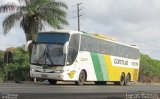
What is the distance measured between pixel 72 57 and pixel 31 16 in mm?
12703

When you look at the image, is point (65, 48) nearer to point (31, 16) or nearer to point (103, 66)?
point (103, 66)

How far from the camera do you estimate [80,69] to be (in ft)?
113

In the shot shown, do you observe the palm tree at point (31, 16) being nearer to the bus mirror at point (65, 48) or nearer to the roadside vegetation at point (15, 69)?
the roadside vegetation at point (15, 69)

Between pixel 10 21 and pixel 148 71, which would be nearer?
pixel 10 21

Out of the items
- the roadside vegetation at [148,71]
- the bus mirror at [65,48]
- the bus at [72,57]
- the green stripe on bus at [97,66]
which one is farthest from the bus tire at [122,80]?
the roadside vegetation at [148,71]

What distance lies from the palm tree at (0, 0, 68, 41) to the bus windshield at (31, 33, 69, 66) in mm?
11993

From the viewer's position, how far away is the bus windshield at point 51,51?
1284 inches

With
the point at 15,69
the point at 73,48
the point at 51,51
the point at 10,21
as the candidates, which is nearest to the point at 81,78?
the point at 73,48

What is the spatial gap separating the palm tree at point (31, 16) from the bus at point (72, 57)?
7.93 m

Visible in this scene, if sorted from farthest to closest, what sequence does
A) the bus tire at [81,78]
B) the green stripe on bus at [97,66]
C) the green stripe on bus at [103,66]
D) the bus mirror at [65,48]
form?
the green stripe on bus at [103,66], the green stripe on bus at [97,66], the bus tire at [81,78], the bus mirror at [65,48]

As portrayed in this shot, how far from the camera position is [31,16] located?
45.1 m

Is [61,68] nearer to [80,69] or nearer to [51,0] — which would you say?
[80,69]

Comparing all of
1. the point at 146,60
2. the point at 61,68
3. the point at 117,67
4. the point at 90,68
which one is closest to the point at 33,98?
the point at 61,68

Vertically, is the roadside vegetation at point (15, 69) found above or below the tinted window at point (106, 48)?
below
